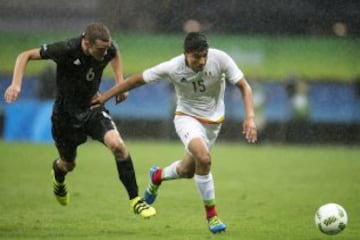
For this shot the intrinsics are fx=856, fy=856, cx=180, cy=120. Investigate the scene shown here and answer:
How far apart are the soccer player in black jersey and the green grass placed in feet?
2.46

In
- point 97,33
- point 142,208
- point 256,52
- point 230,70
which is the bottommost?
point 256,52

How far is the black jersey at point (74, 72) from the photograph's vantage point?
9.06 m

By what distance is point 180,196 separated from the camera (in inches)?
493

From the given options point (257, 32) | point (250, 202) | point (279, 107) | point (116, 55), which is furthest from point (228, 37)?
point (116, 55)

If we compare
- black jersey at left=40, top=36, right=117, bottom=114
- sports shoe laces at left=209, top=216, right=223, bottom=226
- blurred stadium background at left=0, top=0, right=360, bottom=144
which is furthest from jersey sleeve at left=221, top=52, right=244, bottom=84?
blurred stadium background at left=0, top=0, right=360, bottom=144

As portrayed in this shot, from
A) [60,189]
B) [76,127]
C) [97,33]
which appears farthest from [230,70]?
[60,189]

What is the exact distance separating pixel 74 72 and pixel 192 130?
1427 millimetres

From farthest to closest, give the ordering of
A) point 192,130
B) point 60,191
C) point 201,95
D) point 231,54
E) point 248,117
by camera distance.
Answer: point 231,54 → point 60,191 → point 201,95 → point 192,130 → point 248,117

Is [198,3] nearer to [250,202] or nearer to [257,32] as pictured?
[257,32]

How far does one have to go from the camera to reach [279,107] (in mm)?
23484

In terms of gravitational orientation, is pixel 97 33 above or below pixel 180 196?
above

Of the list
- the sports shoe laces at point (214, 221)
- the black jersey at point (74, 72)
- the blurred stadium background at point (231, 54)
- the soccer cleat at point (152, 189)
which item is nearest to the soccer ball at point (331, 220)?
the sports shoe laces at point (214, 221)

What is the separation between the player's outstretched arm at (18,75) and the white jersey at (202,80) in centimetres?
123

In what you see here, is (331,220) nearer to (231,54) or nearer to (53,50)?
(53,50)
